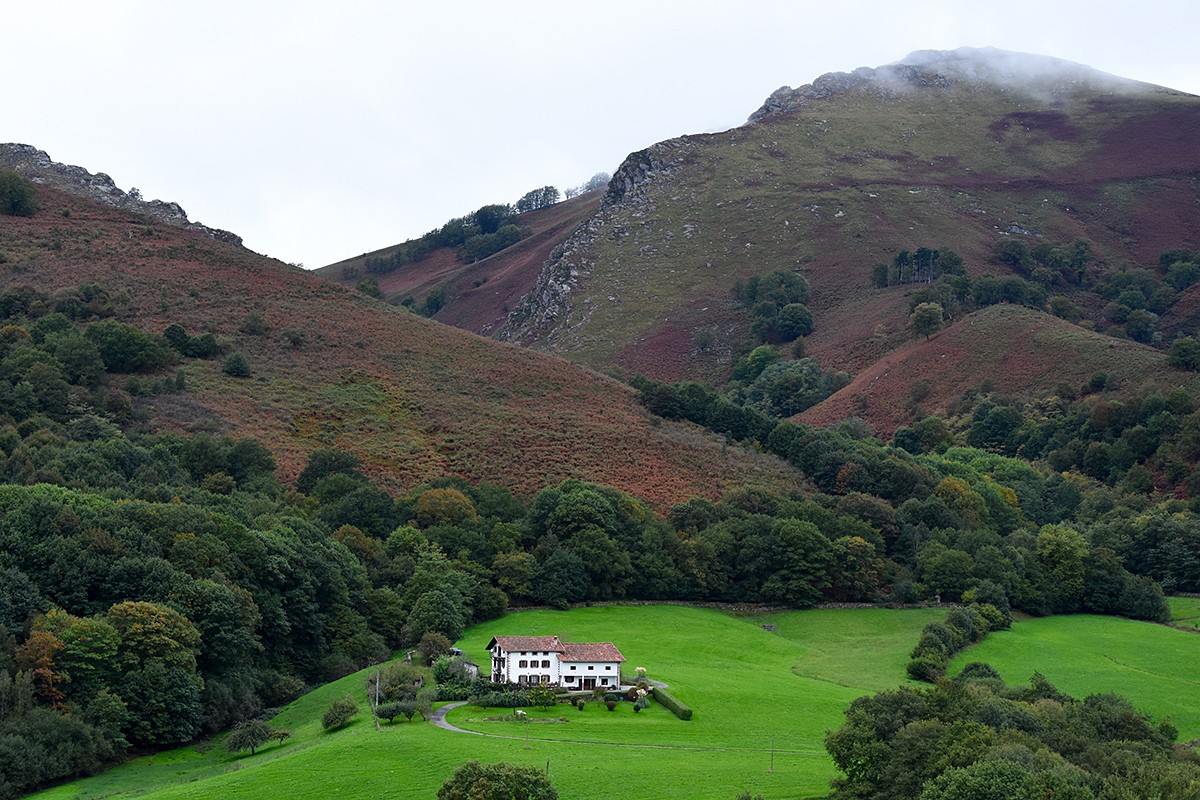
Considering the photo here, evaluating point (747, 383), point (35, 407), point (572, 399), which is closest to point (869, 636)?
point (572, 399)

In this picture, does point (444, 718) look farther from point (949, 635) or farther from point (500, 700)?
point (949, 635)

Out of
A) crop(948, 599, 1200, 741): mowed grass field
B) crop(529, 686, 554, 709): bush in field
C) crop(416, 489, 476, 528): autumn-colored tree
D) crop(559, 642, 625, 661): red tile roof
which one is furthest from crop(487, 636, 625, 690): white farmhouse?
crop(416, 489, 476, 528): autumn-colored tree

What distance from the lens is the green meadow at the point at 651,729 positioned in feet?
142

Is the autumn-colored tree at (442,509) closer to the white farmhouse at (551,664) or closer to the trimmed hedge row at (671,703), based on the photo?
the white farmhouse at (551,664)

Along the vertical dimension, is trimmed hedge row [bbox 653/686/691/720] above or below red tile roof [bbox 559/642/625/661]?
below

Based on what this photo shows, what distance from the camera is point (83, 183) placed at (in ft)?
513

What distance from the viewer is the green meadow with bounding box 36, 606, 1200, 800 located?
43.2m

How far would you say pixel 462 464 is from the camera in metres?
98.1

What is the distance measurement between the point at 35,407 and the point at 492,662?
156ft

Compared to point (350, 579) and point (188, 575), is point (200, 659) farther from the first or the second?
point (350, 579)

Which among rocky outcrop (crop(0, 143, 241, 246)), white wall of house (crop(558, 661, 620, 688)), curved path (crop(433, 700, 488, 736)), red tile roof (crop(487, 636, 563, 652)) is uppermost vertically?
rocky outcrop (crop(0, 143, 241, 246))

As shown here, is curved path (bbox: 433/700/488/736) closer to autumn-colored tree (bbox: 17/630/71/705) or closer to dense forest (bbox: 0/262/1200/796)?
dense forest (bbox: 0/262/1200/796)

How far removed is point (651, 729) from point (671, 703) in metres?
3.60

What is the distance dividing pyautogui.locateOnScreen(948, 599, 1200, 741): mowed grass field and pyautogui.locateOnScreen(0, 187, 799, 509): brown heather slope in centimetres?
2891
